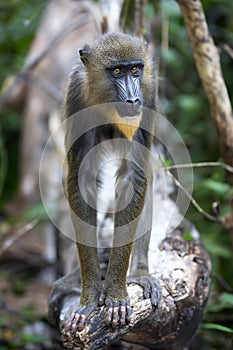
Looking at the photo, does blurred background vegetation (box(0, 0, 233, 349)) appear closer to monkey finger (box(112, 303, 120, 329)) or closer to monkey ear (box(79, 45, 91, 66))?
monkey ear (box(79, 45, 91, 66))

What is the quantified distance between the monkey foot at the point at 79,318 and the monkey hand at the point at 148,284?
0.30m

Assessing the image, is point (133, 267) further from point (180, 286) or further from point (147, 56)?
point (147, 56)

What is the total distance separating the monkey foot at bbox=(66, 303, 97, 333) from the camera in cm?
339

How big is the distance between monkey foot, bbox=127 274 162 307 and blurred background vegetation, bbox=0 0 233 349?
1.47 meters

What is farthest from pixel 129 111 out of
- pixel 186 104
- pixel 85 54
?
pixel 186 104

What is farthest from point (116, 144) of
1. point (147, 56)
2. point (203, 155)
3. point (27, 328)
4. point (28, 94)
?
point (28, 94)

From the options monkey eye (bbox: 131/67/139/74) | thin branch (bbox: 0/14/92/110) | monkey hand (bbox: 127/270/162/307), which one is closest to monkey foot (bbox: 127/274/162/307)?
monkey hand (bbox: 127/270/162/307)

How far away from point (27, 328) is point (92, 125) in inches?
101

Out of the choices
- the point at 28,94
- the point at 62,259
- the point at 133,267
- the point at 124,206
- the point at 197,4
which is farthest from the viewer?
the point at 28,94

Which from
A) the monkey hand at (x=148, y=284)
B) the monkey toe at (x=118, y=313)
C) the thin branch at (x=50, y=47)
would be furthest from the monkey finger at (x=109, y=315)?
the thin branch at (x=50, y=47)

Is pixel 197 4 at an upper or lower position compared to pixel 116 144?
upper

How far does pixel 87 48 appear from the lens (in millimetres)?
3752

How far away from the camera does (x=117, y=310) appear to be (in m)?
3.42

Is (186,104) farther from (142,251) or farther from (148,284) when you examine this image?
(148,284)
